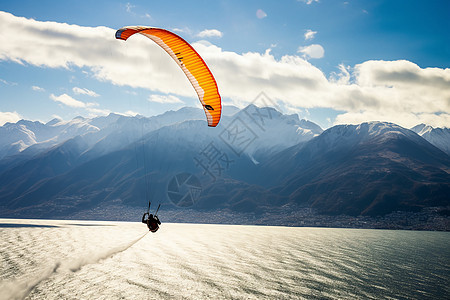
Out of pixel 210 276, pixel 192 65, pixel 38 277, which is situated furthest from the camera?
pixel 210 276

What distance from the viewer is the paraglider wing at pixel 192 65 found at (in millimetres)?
21820

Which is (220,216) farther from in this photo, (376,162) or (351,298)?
(351,298)

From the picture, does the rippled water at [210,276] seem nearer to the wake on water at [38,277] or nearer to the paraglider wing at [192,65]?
the wake on water at [38,277]

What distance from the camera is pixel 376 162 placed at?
7525 inches

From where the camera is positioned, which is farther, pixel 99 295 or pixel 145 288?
pixel 145 288

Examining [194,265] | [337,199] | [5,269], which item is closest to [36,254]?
[5,269]

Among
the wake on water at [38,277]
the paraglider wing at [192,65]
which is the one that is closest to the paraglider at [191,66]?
the paraglider wing at [192,65]

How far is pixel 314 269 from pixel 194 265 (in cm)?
1145

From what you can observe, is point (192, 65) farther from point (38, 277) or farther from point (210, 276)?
point (38, 277)

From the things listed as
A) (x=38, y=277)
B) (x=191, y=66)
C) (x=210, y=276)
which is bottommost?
(x=38, y=277)

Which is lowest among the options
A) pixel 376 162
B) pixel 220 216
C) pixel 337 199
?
pixel 220 216

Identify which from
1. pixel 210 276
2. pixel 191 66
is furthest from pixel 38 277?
pixel 191 66

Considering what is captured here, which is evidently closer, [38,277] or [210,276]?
[38,277]

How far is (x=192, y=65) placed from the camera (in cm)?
2348
